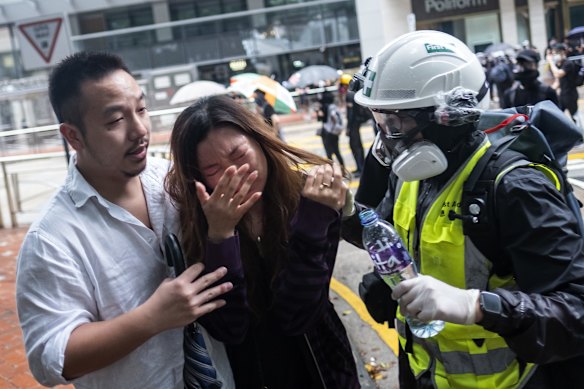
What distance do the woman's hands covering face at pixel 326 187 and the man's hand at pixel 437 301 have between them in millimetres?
333

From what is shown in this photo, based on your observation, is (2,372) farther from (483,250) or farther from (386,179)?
(483,250)

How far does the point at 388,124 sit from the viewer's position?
73.3 inches

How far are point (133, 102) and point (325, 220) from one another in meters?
0.67

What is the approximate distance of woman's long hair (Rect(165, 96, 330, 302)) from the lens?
72.3 inches

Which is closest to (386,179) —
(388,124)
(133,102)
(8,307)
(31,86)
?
(388,124)

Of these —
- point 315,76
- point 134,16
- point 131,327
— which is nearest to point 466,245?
point 131,327

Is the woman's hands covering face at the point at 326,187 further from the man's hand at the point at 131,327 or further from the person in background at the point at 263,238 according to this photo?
the man's hand at the point at 131,327

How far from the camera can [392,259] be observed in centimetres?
172

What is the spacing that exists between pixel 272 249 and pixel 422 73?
731 millimetres

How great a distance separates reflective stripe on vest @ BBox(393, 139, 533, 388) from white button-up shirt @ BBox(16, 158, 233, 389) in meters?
0.69

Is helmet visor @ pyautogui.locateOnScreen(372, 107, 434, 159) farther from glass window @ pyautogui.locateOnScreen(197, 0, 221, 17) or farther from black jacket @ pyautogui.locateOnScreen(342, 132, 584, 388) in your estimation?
glass window @ pyautogui.locateOnScreen(197, 0, 221, 17)

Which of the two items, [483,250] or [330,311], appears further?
[330,311]

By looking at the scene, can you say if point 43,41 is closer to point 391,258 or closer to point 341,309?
point 341,309

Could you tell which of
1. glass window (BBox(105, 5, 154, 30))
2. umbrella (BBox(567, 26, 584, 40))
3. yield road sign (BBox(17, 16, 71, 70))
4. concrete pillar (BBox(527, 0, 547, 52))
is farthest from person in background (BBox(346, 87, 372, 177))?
glass window (BBox(105, 5, 154, 30))
